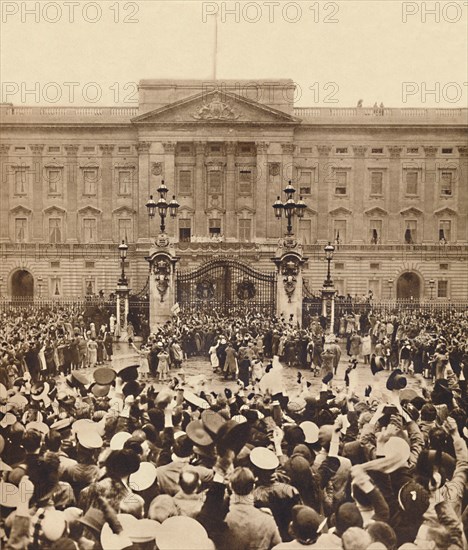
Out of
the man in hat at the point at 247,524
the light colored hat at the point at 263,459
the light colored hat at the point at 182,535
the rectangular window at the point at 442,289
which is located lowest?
the light colored hat at the point at 182,535

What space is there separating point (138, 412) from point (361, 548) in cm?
399

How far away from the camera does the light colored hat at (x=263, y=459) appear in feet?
23.2

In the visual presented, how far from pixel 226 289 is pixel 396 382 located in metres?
5.68

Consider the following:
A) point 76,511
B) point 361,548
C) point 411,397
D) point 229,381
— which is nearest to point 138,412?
point 76,511

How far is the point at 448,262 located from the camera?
1338 cm

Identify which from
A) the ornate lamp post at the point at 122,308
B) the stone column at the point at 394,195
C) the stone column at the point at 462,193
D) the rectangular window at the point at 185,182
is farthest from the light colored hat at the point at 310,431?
the rectangular window at the point at 185,182

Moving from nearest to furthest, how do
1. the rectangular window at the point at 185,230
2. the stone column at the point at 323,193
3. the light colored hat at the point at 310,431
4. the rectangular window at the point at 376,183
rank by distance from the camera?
the light colored hat at the point at 310,431 → the rectangular window at the point at 376,183 → the rectangular window at the point at 185,230 → the stone column at the point at 323,193

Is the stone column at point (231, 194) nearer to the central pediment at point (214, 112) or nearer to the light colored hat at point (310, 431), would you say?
the central pediment at point (214, 112)

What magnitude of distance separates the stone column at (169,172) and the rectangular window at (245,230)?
7.20 ft

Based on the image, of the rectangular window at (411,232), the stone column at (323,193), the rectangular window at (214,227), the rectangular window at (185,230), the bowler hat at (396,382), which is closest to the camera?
the bowler hat at (396,382)

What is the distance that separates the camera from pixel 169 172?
14844mm

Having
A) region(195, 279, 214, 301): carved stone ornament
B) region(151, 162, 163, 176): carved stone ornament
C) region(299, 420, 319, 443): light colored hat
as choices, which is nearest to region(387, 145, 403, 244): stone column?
region(195, 279, 214, 301): carved stone ornament

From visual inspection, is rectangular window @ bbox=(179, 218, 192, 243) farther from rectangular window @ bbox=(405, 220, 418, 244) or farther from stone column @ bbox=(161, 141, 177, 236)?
rectangular window @ bbox=(405, 220, 418, 244)

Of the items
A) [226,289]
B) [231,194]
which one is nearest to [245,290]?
[226,289]
